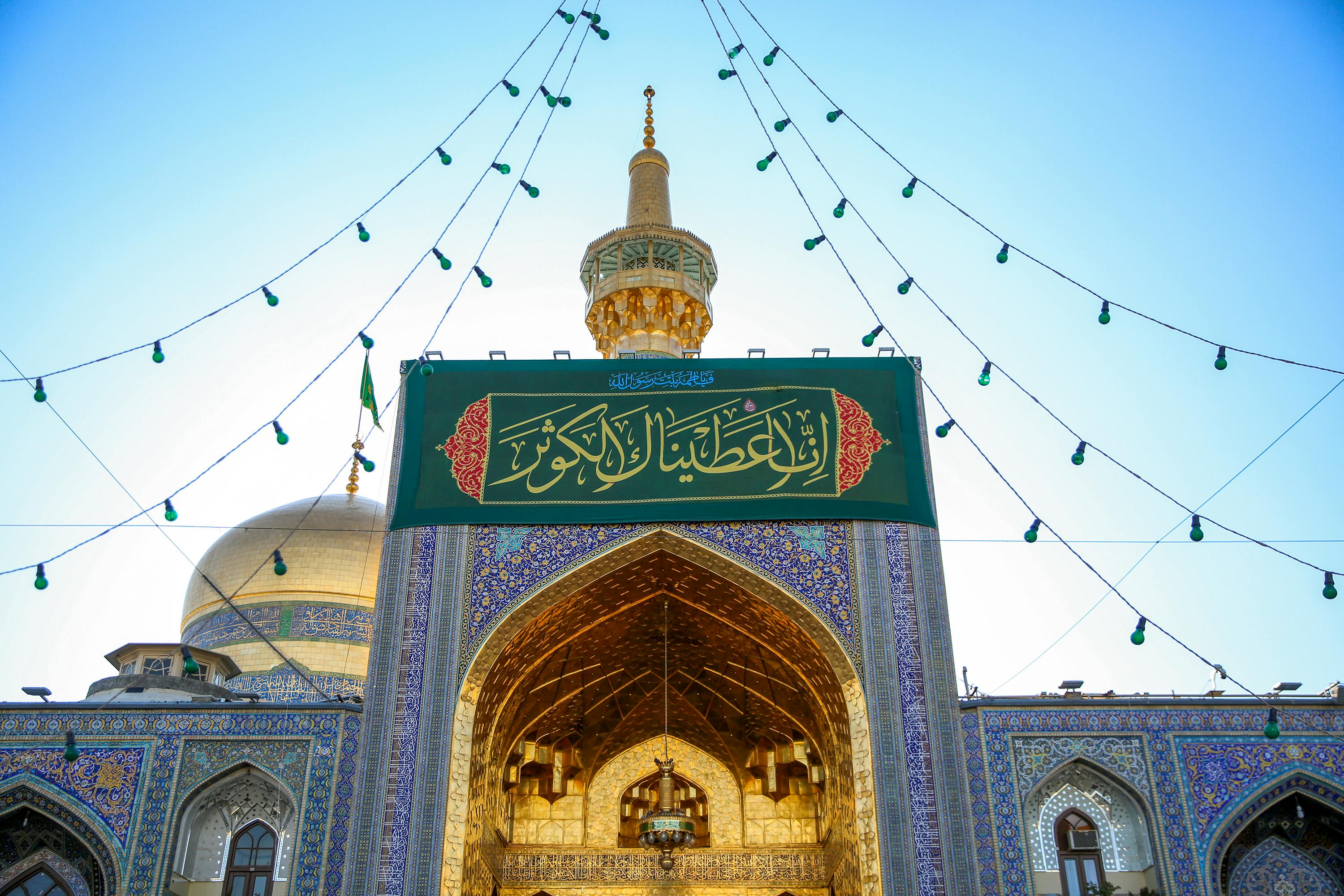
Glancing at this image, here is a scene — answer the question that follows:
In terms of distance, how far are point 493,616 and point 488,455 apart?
Result: 1.42 meters

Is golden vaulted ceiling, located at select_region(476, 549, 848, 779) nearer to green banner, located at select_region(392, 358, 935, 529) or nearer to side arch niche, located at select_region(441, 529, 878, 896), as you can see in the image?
side arch niche, located at select_region(441, 529, 878, 896)

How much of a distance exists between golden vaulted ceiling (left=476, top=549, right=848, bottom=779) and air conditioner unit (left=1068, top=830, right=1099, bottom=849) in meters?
1.78

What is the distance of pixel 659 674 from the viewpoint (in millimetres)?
11703

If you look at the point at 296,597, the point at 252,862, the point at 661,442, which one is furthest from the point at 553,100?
the point at 296,597

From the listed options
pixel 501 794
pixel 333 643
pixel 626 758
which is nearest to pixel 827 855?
pixel 626 758

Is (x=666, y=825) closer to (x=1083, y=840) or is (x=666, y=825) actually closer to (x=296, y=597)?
(x=1083, y=840)

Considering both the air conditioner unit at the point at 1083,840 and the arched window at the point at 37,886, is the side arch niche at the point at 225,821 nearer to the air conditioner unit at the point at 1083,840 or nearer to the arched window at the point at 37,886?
the arched window at the point at 37,886

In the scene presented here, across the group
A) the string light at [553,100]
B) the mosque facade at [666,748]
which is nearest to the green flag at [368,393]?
the mosque facade at [666,748]

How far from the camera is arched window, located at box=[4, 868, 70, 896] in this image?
866 cm

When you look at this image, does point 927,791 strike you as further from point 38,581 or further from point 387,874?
point 38,581

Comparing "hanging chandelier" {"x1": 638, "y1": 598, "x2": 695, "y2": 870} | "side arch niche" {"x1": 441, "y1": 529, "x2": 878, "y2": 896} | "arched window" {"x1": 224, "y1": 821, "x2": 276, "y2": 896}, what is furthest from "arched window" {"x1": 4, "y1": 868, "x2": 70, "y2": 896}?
"hanging chandelier" {"x1": 638, "y1": 598, "x2": 695, "y2": 870}

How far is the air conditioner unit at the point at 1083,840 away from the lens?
8.80 m

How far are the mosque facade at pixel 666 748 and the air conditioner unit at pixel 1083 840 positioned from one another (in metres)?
0.02

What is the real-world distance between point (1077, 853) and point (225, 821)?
6241mm
